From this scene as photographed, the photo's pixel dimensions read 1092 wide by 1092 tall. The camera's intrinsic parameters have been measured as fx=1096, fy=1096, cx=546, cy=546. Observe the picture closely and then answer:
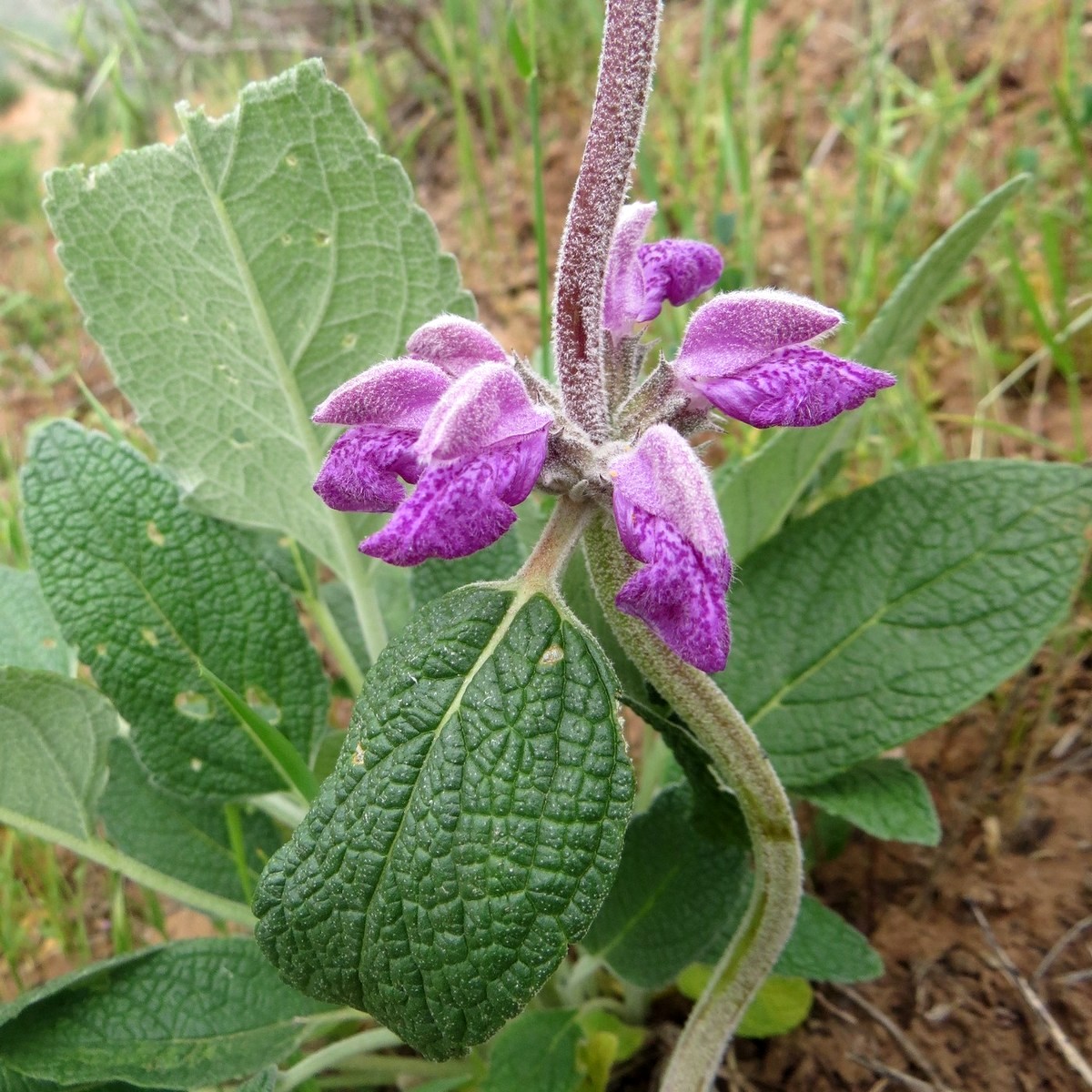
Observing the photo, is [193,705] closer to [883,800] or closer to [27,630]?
[27,630]

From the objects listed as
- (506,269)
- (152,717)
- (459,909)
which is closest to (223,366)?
(152,717)

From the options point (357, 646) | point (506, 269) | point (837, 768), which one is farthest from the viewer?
point (506, 269)

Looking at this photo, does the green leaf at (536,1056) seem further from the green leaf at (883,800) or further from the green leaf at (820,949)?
the green leaf at (883,800)

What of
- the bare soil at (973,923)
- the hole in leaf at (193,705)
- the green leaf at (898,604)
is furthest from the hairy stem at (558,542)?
the bare soil at (973,923)

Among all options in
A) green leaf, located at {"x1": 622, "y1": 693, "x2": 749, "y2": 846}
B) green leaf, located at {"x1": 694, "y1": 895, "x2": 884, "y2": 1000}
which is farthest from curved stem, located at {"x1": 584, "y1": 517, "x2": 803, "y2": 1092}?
green leaf, located at {"x1": 694, "y1": 895, "x2": 884, "y2": 1000}

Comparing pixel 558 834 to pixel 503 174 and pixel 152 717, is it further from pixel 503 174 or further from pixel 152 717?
pixel 503 174
